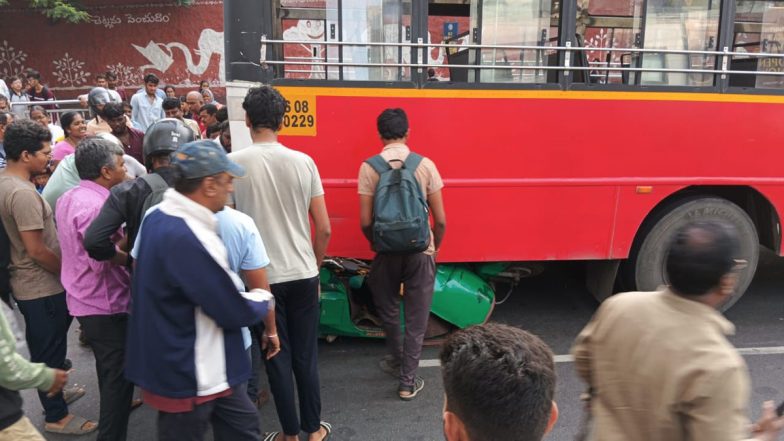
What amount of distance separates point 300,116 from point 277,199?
1.28 metres

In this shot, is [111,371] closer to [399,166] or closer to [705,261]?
[399,166]

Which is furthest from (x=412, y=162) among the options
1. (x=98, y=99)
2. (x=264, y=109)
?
(x=98, y=99)

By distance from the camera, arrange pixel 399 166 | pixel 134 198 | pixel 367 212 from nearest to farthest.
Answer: pixel 134 198 < pixel 399 166 < pixel 367 212

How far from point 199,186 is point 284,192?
2.77ft

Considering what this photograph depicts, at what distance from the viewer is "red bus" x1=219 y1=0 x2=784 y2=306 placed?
4023mm

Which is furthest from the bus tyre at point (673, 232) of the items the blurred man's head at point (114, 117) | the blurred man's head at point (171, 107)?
the blurred man's head at point (171, 107)

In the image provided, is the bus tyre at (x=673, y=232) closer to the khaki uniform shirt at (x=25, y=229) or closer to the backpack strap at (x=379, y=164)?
the backpack strap at (x=379, y=164)

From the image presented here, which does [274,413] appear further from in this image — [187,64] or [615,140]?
[187,64]

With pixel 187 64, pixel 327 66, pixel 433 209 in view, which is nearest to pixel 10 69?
pixel 187 64

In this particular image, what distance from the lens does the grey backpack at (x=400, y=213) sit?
11.1 ft

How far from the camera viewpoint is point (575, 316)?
489cm

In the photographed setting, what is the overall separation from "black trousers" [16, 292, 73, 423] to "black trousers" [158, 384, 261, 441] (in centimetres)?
137

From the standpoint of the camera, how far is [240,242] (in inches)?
94.3

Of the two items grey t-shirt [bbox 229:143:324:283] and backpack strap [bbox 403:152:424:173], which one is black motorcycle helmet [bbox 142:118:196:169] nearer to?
grey t-shirt [bbox 229:143:324:283]
